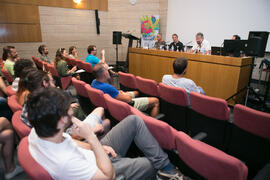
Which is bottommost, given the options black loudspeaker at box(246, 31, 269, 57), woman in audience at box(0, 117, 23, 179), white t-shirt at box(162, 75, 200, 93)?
woman in audience at box(0, 117, 23, 179)

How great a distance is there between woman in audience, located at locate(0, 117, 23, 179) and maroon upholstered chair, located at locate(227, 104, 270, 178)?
2.27m

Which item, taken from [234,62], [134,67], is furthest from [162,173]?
[134,67]

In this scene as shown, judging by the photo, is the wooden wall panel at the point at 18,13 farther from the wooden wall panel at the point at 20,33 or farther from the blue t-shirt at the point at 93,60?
the blue t-shirt at the point at 93,60

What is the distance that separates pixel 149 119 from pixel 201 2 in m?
6.68

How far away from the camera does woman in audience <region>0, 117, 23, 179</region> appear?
1807mm

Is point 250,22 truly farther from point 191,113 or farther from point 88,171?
point 88,171

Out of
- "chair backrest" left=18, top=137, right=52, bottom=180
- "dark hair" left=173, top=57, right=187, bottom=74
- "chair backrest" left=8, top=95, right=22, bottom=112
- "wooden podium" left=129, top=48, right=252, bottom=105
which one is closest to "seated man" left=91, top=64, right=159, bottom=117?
"dark hair" left=173, top=57, right=187, bottom=74

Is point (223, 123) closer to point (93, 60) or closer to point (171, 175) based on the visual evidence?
point (171, 175)

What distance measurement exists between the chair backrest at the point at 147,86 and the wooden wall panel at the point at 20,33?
5551 millimetres

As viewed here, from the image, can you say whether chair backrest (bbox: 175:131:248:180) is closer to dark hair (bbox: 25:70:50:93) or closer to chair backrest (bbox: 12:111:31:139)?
chair backrest (bbox: 12:111:31:139)

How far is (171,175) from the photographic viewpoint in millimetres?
1392

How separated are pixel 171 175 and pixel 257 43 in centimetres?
313

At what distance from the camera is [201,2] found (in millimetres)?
6672

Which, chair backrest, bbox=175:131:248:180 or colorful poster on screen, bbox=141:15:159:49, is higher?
colorful poster on screen, bbox=141:15:159:49
